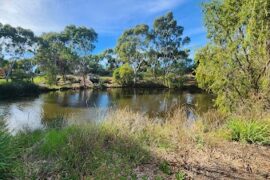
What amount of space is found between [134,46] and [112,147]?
3636 centimetres

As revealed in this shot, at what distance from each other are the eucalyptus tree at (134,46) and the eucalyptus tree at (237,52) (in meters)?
29.2

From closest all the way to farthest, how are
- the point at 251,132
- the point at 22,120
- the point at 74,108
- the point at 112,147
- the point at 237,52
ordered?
the point at 112,147
the point at 251,132
the point at 237,52
the point at 22,120
the point at 74,108

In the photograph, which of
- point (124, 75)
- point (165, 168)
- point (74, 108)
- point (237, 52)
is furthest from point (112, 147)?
point (124, 75)

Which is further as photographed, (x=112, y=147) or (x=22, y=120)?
(x=22, y=120)

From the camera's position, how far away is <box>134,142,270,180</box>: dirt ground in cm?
406

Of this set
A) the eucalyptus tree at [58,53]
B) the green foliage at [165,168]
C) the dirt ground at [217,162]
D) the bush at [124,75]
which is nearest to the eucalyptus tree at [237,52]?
the dirt ground at [217,162]

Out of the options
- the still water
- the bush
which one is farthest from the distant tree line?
the still water

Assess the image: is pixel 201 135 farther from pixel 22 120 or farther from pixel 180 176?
pixel 22 120

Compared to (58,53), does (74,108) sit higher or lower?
lower

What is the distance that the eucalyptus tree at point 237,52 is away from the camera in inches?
317

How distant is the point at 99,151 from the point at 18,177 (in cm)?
146

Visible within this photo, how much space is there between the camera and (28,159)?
3.93 metres

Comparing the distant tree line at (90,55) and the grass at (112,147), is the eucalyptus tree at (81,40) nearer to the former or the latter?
the distant tree line at (90,55)

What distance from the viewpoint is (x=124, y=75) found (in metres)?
40.4
